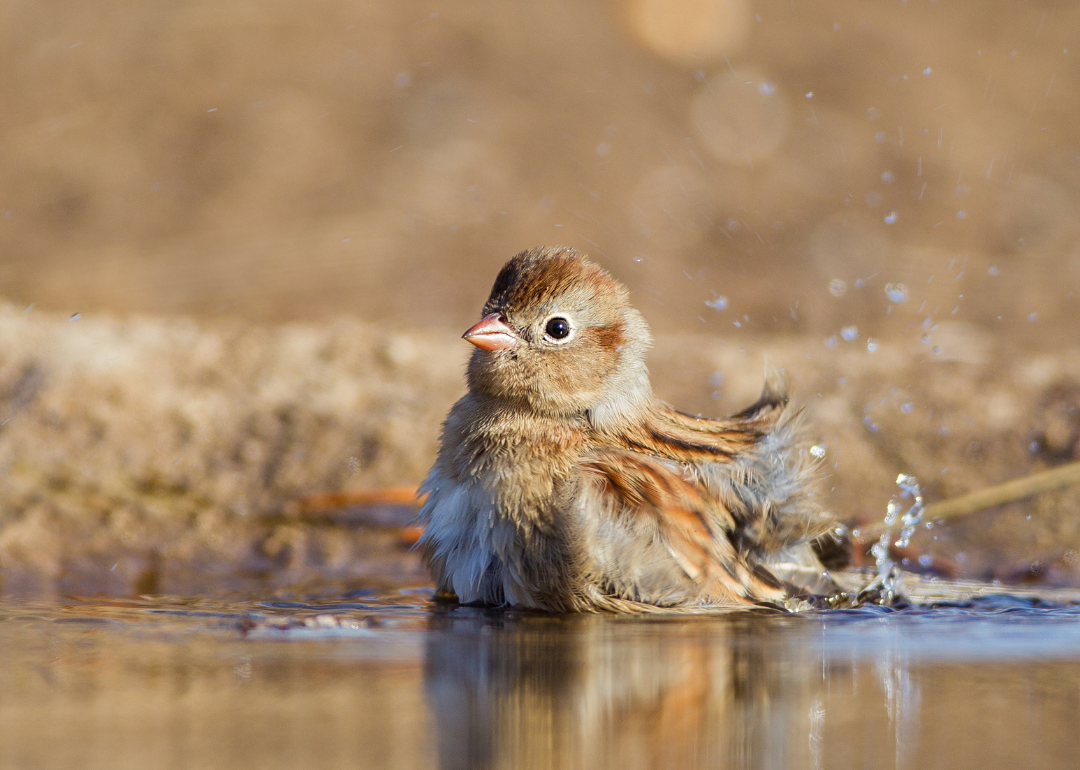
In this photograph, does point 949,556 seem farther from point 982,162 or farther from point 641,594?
point 982,162

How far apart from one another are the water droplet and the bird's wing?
481 cm

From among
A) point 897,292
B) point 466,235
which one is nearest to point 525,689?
point 897,292

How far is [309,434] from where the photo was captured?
5.75 metres

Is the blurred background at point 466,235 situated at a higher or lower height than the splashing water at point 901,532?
higher

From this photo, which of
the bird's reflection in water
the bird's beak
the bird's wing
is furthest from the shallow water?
the bird's beak

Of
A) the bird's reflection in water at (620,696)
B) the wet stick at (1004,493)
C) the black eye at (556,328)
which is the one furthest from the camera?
the wet stick at (1004,493)

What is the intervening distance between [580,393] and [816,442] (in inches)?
37.8

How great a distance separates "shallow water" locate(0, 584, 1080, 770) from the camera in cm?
207

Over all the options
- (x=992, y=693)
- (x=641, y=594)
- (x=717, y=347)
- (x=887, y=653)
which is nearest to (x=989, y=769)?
(x=992, y=693)

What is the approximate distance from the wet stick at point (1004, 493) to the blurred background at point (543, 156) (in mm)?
2850

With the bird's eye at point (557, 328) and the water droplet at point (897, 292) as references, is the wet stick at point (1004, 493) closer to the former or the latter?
the bird's eye at point (557, 328)

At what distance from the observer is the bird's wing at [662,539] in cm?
382

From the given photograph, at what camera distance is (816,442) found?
4676 millimetres

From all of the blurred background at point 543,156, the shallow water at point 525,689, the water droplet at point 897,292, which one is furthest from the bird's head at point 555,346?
the water droplet at point 897,292
